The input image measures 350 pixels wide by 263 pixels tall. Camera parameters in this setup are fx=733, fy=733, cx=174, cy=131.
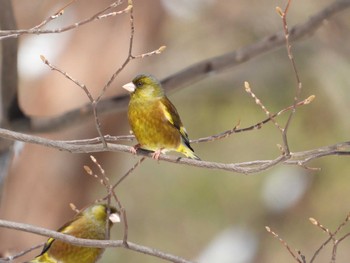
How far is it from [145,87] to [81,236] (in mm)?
768

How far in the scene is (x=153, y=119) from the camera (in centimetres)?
315

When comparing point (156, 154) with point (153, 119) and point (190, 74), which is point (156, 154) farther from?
point (190, 74)

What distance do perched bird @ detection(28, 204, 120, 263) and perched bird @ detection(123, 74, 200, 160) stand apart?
44 centimetres

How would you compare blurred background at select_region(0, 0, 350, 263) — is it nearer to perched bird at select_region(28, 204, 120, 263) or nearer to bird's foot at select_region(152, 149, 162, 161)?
perched bird at select_region(28, 204, 120, 263)

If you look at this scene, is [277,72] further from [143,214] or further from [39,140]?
[39,140]

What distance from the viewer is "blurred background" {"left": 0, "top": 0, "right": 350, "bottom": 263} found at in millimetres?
6652

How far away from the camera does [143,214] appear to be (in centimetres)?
1087

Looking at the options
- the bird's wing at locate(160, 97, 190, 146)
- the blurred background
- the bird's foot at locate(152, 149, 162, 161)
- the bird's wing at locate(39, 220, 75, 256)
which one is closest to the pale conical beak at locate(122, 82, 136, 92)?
the bird's wing at locate(160, 97, 190, 146)

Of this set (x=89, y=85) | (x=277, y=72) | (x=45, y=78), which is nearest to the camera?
(x=89, y=85)

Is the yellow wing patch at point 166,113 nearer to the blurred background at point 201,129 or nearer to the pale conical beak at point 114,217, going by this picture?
the pale conical beak at point 114,217

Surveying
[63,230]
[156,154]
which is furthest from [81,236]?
[156,154]

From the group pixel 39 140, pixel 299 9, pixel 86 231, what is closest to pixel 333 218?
pixel 299 9

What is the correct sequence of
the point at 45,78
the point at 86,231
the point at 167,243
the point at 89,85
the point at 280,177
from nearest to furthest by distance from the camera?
the point at 86,231 < the point at 89,85 < the point at 45,78 < the point at 280,177 < the point at 167,243

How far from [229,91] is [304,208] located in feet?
6.10
